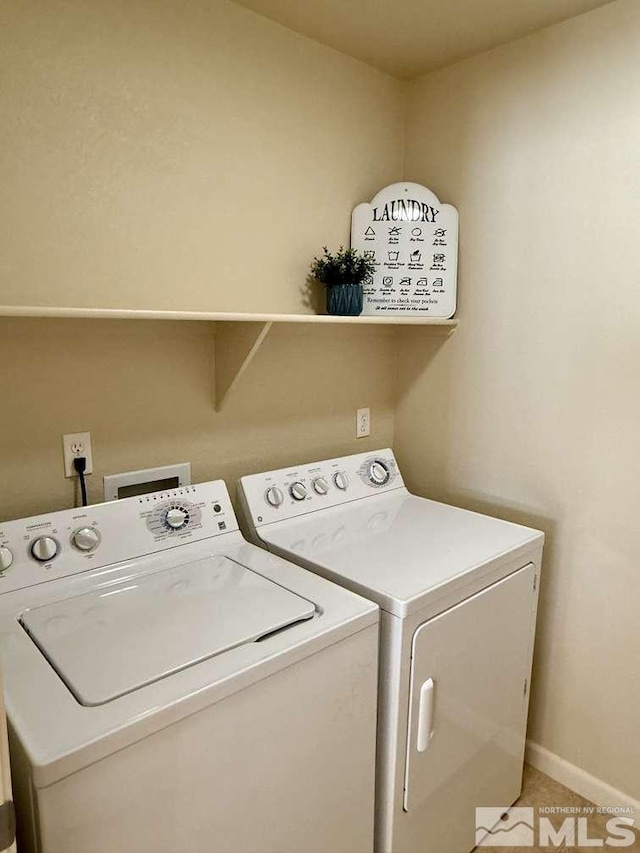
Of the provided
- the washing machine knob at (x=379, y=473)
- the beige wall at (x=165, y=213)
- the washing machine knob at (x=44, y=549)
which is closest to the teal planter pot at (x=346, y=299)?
the beige wall at (x=165, y=213)

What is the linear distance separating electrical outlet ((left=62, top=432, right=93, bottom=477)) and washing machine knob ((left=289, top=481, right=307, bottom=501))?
594 millimetres

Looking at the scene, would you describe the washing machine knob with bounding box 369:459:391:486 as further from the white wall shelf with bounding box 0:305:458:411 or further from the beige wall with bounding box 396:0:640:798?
the white wall shelf with bounding box 0:305:458:411

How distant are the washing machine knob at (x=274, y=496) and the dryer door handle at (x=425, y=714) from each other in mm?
650

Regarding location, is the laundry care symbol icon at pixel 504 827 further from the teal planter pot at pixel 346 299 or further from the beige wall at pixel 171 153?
the beige wall at pixel 171 153


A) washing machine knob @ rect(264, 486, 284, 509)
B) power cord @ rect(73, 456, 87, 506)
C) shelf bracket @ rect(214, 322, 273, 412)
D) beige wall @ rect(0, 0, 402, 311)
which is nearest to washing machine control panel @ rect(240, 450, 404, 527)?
washing machine knob @ rect(264, 486, 284, 509)

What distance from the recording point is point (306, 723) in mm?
1178

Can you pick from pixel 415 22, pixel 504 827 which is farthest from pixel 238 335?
pixel 504 827

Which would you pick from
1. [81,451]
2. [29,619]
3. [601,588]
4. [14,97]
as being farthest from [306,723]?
[14,97]

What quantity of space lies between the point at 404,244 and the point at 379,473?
0.79 metres

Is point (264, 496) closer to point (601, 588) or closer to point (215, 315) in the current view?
point (215, 315)

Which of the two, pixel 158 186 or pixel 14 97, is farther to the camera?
pixel 158 186

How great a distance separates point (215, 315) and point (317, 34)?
1017mm

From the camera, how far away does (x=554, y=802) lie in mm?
1894

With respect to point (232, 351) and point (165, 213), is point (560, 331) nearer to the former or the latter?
point (232, 351)
